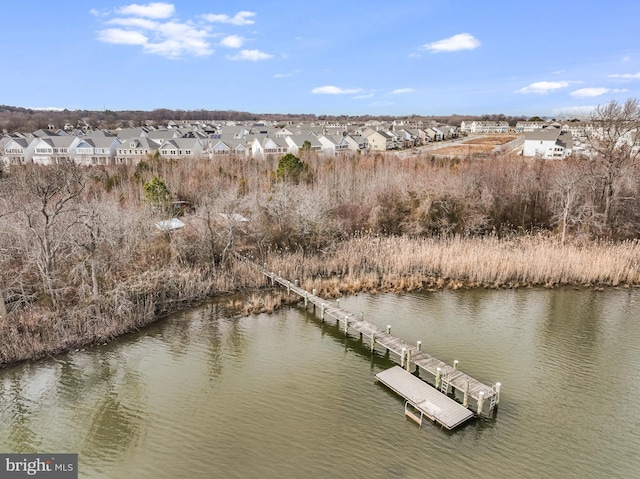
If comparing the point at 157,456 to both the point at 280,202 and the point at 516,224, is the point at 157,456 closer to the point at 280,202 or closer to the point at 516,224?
the point at 280,202

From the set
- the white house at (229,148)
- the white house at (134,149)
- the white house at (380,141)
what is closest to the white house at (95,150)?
the white house at (134,149)

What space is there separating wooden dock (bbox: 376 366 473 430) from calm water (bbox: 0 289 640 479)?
375mm

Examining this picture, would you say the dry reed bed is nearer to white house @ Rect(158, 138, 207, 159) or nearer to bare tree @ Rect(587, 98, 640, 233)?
bare tree @ Rect(587, 98, 640, 233)

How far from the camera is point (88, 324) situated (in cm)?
1723

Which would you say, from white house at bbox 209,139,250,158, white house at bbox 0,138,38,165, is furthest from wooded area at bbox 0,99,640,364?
white house at bbox 0,138,38,165

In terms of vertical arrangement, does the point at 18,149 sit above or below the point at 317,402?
above

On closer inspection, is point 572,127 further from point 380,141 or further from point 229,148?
point 229,148

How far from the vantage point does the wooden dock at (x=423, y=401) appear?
12406 millimetres

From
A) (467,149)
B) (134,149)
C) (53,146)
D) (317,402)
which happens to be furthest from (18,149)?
(467,149)

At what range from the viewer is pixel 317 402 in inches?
534

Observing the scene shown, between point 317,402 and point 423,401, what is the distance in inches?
140

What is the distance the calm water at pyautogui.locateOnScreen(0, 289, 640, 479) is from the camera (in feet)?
36.8

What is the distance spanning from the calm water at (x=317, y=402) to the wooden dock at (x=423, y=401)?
375 mm

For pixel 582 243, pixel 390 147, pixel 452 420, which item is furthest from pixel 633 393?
pixel 390 147
